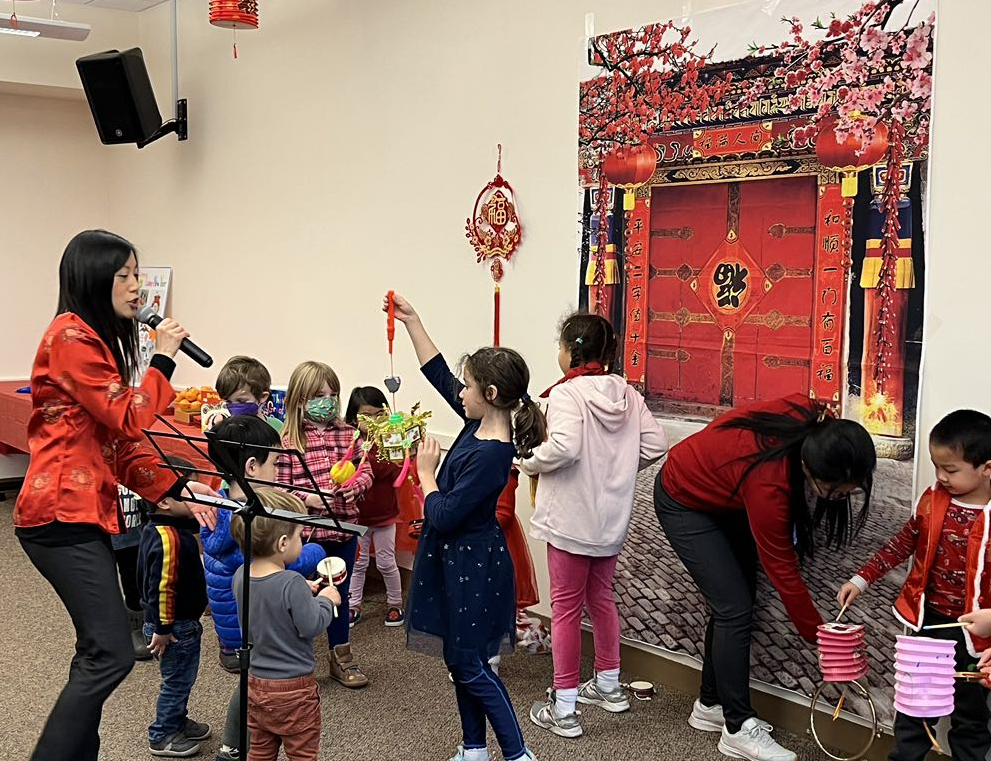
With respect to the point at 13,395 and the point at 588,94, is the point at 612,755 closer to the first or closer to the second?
the point at 588,94

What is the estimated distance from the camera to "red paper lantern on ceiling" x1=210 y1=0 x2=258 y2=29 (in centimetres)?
515

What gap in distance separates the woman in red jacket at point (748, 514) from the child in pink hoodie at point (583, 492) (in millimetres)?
171

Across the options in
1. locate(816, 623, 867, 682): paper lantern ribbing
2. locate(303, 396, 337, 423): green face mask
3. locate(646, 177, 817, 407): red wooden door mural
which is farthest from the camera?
locate(303, 396, 337, 423): green face mask

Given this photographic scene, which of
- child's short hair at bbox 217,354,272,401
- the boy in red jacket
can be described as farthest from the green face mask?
the boy in red jacket

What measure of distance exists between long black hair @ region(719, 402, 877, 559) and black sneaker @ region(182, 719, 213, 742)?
1792mm

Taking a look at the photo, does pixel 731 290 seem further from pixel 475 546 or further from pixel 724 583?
pixel 475 546

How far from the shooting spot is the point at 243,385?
4.06 metres

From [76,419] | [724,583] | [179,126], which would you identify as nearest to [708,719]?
[724,583]

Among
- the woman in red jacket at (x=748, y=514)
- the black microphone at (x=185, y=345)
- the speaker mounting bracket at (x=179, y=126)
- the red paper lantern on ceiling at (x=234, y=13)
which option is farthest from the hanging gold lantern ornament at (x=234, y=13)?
the woman in red jacket at (x=748, y=514)

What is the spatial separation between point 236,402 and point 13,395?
3.05 m

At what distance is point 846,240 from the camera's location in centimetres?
328

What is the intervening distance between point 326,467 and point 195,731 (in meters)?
0.96

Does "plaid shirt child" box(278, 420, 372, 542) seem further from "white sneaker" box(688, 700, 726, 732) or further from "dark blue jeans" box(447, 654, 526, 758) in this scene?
"white sneaker" box(688, 700, 726, 732)

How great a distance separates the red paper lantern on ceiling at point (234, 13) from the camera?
5152 mm
